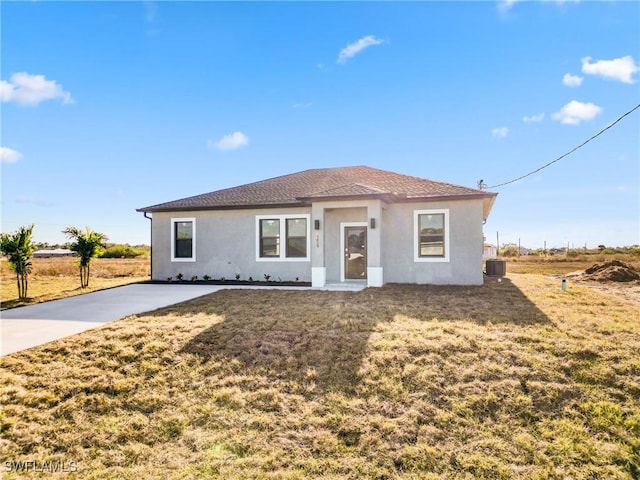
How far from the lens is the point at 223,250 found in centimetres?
1375

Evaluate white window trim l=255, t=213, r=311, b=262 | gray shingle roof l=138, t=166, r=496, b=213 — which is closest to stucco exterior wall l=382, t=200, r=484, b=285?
gray shingle roof l=138, t=166, r=496, b=213

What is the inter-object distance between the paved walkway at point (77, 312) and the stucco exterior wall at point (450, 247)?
2.01m

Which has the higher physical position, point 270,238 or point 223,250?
point 270,238

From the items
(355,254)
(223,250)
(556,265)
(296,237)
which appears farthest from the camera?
(556,265)

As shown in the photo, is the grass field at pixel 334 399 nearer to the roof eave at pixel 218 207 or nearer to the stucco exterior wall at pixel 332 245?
the stucco exterior wall at pixel 332 245

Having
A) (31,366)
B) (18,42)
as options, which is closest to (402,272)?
(31,366)

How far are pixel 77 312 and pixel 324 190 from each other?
28.6 feet

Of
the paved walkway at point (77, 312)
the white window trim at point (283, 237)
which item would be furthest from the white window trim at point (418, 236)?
the white window trim at point (283, 237)

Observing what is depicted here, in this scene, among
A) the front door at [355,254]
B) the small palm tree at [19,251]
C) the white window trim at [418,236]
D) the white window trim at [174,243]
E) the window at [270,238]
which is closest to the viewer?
the small palm tree at [19,251]

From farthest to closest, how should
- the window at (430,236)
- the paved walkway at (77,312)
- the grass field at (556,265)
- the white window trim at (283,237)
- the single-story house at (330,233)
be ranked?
1. the grass field at (556,265)
2. the white window trim at (283,237)
3. the window at (430,236)
4. the single-story house at (330,233)
5. the paved walkway at (77,312)

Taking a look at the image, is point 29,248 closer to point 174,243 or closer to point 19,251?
point 19,251

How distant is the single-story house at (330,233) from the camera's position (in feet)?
38.0

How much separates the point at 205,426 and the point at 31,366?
11.3ft

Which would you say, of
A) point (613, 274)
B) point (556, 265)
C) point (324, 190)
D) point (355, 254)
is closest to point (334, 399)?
point (355, 254)
